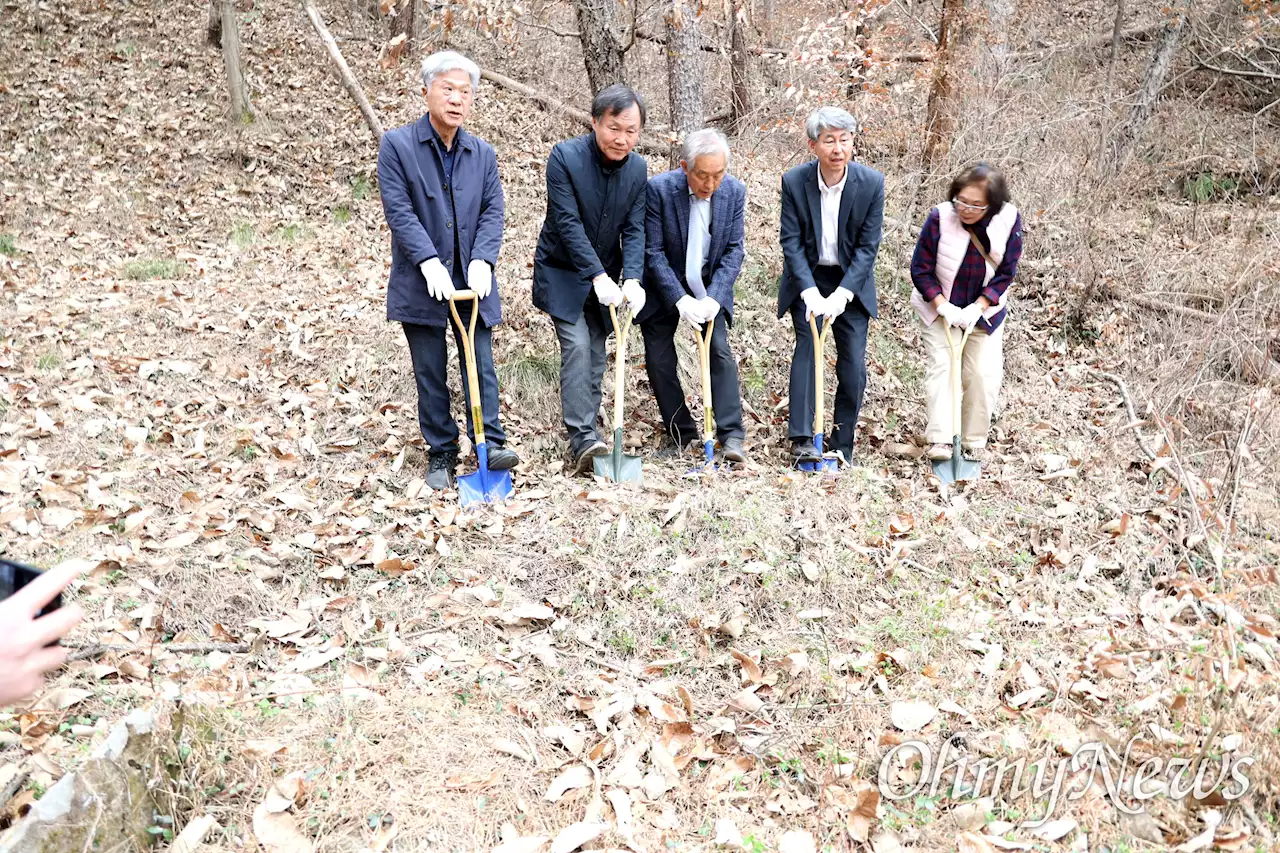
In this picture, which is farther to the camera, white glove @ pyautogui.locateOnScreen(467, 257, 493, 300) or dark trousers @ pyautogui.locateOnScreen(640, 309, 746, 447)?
dark trousers @ pyautogui.locateOnScreen(640, 309, 746, 447)

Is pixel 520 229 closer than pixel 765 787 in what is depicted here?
No

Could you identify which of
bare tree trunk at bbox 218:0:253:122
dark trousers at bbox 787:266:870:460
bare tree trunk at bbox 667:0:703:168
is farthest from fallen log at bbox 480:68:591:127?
dark trousers at bbox 787:266:870:460

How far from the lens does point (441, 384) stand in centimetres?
480

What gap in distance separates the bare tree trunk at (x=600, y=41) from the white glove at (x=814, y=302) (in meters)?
2.53

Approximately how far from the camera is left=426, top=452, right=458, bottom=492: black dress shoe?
4777 millimetres

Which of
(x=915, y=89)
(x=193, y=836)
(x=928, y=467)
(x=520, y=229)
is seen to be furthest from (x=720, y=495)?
(x=915, y=89)

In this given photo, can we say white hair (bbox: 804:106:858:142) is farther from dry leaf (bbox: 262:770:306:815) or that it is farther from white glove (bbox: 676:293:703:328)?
dry leaf (bbox: 262:770:306:815)

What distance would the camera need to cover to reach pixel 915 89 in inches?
327

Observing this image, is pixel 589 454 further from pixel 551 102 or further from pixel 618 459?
pixel 551 102

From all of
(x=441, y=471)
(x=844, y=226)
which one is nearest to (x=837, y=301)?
(x=844, y=226)

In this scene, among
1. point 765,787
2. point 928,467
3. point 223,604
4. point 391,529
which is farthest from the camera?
point 928,467

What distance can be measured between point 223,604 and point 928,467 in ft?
12.4

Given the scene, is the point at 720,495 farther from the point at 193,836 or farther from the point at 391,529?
the point at 193,836

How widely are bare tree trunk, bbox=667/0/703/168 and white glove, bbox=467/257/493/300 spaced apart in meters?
2.93
